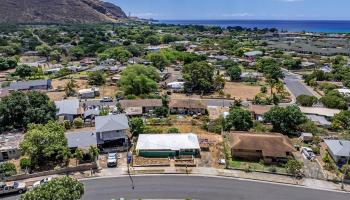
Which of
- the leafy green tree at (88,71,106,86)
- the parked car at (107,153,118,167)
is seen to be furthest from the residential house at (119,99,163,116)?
the leafy green tree at (88,71,106,86)

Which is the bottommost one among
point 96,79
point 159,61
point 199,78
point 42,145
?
point 42,145

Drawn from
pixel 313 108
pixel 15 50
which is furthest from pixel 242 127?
pixel 15 50

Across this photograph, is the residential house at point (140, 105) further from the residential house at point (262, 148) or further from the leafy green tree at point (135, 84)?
the residential house at point (262, 148)

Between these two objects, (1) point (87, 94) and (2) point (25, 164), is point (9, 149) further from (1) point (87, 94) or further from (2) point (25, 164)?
(1) point (87, 94)

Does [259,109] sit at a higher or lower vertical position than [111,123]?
lower

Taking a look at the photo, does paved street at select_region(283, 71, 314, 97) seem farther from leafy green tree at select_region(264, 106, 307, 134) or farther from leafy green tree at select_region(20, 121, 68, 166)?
leafy green tree at select_region(20, 121, 68, 166)

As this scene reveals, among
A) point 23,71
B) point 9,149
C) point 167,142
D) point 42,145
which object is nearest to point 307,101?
point 167,142

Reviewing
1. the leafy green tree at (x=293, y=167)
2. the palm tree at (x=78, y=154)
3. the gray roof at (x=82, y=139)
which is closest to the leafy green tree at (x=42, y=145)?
the palm tree at (x=78, y=154)

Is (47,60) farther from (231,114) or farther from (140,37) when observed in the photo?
(231,114)
